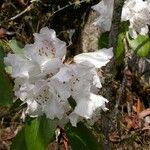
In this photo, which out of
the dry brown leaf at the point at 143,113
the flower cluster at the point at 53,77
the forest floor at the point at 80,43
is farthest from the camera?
the dry brown leaf at the point at 143,113

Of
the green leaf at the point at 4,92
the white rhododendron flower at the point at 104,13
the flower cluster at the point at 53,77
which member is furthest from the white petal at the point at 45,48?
the white rhododendron flower at the point at 104,13

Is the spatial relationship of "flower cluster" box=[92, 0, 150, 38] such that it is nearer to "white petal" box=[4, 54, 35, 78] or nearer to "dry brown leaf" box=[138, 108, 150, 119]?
"white petal" box=[4, 54, 35, 78]

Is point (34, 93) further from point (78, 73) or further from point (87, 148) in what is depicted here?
point (87, 148)

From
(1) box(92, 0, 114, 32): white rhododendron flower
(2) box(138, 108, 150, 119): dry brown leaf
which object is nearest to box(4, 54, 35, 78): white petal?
(1) box(92, 0, 114, 32): white rhododendron flower

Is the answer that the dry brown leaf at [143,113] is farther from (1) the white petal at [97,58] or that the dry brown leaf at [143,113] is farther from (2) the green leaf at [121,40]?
(1) the white petal at [97,58]

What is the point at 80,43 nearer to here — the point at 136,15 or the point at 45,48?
the point at 136,15

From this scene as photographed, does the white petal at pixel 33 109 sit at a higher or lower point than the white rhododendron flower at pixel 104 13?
lower
